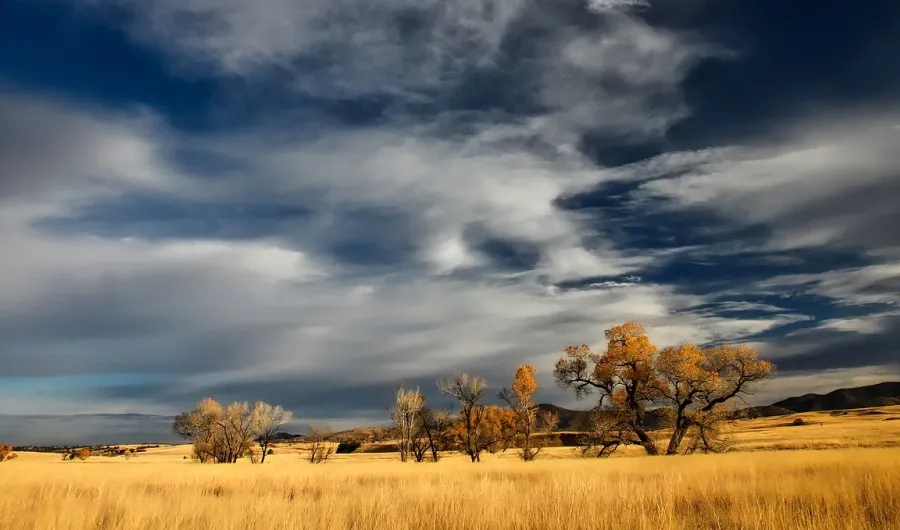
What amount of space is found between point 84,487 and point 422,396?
139ft

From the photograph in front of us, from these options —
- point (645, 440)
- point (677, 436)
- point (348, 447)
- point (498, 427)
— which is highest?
point (677, 436)

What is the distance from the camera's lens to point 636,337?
35.5m

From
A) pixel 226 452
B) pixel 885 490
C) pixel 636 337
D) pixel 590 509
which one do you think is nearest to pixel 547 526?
pixel 590 509

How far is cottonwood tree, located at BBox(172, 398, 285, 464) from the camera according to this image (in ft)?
196

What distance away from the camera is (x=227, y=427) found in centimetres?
6006

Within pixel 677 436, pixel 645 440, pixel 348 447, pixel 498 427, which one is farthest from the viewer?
pixel 348 447

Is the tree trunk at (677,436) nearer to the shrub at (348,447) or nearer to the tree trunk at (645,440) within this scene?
the tree trunk at (645,440)

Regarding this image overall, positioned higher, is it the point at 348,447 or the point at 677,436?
the point at 677,436

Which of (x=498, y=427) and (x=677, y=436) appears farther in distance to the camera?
(x=498, y=427)

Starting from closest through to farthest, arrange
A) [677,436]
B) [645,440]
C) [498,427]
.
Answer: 1. [677,436]
2. [645,440]
3. [498,427]

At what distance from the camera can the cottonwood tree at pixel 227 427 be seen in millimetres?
59719

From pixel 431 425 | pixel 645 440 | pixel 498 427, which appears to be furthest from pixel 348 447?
pixel 645 440

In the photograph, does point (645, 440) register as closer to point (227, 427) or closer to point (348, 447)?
point (227, 427)

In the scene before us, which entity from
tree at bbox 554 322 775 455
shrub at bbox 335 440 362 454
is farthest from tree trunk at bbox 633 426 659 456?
shrub at bbox 335 440 362 454
